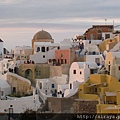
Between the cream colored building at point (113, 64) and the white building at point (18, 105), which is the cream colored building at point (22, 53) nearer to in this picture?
the white building at point (18, 105)

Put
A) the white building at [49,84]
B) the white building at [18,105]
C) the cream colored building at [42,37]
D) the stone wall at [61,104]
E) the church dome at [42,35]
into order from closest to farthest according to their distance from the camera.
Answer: the stone wall at [61,104]
the white building at [18,105]
the white building at [49,84]
the cream colored building at [42,37]
the church dome at [42,35]

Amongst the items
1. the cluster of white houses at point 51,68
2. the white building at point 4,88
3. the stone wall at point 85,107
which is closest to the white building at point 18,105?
the cluster of white houses at point 51,68

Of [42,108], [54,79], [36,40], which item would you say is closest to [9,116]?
[42,108]

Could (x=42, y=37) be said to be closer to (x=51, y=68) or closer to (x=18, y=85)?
(x=51, y=68)

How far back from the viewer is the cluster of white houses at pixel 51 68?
90.8 feet

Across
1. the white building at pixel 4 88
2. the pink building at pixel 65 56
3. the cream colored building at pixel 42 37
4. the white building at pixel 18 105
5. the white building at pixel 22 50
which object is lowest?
the white building at pixel 18 105

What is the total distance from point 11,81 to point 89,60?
5547 mm

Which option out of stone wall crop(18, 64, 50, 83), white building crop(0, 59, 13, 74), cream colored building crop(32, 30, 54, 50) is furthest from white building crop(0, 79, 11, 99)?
cream colored building crop(32, 30, 54, 50)

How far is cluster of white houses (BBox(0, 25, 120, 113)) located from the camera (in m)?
27.7

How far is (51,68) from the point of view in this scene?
31641 millimetres

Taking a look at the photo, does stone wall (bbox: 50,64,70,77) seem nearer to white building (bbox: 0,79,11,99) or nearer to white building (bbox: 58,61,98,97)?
white building (bbox: 58,61,98,97)

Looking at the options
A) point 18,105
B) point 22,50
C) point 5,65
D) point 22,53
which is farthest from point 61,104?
point 22,50

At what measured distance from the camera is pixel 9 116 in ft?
83.7

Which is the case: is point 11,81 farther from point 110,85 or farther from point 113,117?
point 113,117
